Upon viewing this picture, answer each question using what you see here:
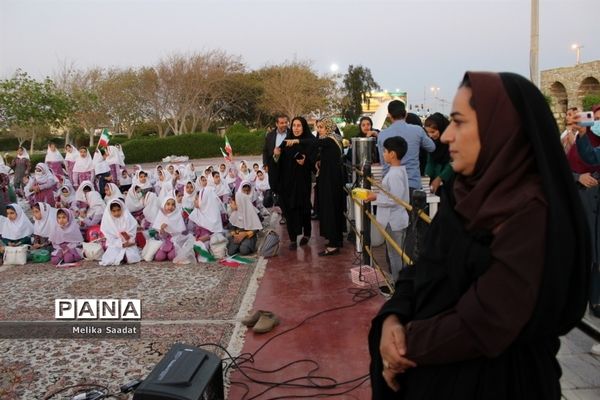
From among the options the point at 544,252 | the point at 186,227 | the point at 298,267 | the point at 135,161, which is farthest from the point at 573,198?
the point at 135,161

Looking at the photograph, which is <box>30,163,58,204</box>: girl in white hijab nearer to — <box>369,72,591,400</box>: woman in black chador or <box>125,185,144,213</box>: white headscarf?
<box>125,185,144,213</box>: white headscarf

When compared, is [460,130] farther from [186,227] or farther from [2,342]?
[186,227]

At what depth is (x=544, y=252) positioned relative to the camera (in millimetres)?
1034

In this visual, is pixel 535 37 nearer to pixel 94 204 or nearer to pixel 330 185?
pixel 330 185

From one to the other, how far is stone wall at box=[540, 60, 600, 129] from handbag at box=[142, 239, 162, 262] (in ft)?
83.0

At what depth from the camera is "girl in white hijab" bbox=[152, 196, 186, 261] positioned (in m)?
6.56

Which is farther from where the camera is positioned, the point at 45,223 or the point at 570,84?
the point at 570,84

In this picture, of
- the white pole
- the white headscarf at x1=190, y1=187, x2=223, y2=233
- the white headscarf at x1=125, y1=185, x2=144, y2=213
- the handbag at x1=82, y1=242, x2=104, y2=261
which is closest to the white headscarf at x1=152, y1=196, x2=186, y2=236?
the white headscarf at x1=190, y1=187, x2=223, y2=233

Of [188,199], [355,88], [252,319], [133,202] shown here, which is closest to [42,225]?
[133,202]

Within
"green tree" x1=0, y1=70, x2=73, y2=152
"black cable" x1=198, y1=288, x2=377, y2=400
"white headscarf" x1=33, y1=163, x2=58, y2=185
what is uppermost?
"green tree" x1=0, y1=70, x2=73, y2=152

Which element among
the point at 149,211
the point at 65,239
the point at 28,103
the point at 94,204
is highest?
the point at 28,103

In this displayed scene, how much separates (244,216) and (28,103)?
61.6 feet

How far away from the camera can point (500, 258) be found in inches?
41.5

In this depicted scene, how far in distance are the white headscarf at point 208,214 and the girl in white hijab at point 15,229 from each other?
2.56 meters
